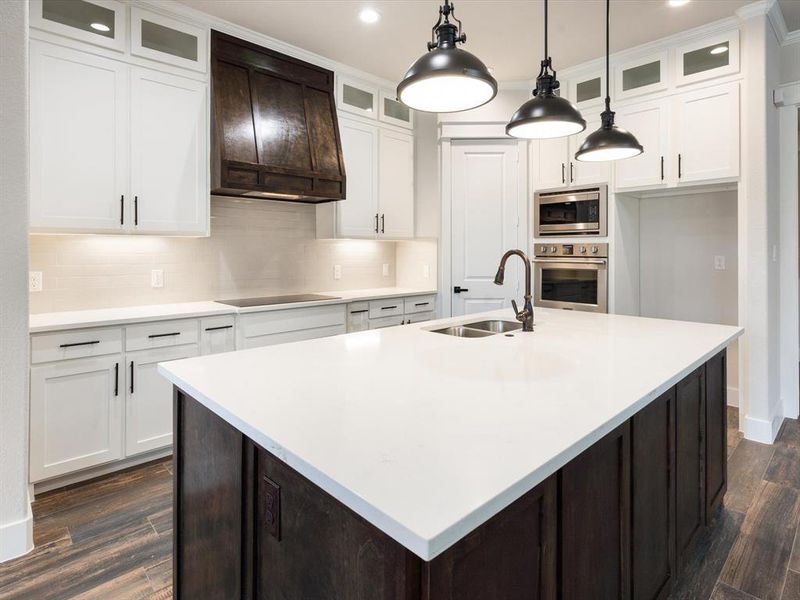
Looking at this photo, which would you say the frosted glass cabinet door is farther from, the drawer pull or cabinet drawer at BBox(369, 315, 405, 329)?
cabinet drawer at BBox(369, 315, 405, 329)

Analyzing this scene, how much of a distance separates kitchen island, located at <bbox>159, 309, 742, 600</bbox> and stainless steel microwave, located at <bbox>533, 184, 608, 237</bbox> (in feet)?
6.93

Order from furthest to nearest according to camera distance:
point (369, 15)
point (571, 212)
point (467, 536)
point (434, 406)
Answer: point (571, 212)
point (369, 15)
point (434, 406)
point (467, 536)

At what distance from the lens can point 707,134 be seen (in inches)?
130

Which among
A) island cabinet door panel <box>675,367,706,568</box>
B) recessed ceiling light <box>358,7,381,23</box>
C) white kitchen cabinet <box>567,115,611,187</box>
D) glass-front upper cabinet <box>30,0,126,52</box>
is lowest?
island cabinet door panel <box>675,367,706,568</box>

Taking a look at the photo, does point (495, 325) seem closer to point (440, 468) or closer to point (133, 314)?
point (440, 468)

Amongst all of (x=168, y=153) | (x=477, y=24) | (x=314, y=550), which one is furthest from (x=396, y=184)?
(x=314, y=550)

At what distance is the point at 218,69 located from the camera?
3.17 meters

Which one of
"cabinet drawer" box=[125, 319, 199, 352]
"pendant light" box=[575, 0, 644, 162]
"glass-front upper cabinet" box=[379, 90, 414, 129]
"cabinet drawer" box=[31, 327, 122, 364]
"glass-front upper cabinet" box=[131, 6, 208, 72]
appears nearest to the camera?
"pendant light" box=[575, 0, 644, 162]

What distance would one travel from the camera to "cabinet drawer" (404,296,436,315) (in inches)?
166

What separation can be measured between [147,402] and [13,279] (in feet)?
3.45

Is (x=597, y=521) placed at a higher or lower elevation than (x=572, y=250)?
lower

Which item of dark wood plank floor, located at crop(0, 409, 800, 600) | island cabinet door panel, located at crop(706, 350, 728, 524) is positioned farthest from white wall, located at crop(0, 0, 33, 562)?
island cabinet door panel, located at crop(706, 350, 728, 524)

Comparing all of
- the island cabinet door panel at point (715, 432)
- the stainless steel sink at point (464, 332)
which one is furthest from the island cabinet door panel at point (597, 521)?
the stainless steel sink at point (464, 332)

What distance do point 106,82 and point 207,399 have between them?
246 centimetres
